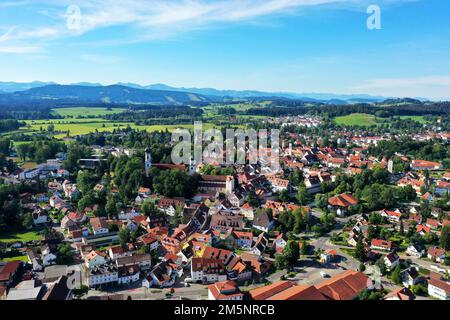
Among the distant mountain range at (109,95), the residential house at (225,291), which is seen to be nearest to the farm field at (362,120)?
the residential house at (225,291)

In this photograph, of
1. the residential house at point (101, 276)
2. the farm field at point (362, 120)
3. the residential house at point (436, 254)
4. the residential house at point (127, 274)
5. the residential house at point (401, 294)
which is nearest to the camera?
the residential house at point (401, 294)

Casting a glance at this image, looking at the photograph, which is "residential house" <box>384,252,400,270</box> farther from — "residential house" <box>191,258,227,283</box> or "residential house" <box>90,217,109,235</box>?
"residential house" <box>90,217,109,235</box>

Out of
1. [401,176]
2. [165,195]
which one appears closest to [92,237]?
[165,195]

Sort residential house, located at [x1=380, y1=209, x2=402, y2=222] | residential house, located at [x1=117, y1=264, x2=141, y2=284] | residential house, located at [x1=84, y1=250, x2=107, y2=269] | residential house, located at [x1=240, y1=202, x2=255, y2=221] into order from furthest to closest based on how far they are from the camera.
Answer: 1. residential house, located at [x1=240, y1=202, x2=255, y2=221]
2. residential house, located at [x1=380, y1=209, x2=402, y2=222]
3. residential house, located at [x1=84, y1=250, x2=107, y2=269]
4. residential house, located at [x1=117, y1=264, x2=141, y2=284]

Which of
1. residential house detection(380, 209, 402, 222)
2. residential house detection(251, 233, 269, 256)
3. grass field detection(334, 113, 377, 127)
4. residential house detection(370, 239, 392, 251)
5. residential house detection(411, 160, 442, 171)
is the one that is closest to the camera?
residential house detection(251, 233, 269, 256)

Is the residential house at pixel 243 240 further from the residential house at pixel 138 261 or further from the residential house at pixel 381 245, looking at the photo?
the residential house at pixel 381 245

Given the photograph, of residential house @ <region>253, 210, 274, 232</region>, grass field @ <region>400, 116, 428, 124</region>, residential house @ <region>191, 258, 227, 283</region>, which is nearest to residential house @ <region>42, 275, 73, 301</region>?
residential house @ <region>191, 258, 227, 283</region>
